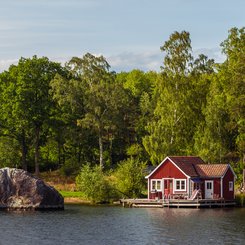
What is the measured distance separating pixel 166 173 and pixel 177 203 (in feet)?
17.3

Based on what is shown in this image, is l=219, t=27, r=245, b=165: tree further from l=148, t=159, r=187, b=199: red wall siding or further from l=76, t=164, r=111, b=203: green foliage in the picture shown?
l=76, t=164, r=111, b=203: green foliage

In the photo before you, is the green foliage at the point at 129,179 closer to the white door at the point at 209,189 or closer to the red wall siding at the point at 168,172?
the red wall siding at the point at 168,172

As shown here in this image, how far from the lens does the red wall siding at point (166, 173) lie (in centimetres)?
7956

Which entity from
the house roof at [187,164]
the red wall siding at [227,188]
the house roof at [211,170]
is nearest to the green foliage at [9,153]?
the house roof at [187,164]

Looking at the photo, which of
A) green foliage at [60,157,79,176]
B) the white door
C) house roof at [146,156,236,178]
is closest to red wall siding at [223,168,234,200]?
house roof at [146,156,236,178]

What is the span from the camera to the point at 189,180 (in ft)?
259

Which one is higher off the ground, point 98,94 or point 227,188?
point 98,94

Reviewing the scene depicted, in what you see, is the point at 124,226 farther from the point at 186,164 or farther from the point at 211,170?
the point at 211,170

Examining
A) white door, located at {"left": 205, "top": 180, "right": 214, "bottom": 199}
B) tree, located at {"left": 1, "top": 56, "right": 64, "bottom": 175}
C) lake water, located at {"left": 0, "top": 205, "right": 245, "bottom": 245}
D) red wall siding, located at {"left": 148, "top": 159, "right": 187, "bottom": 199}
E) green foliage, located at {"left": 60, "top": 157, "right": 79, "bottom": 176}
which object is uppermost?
tree, located at {"left": 1, "top": 56, "right": 64, "bottom": 175}

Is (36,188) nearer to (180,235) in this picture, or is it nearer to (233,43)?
(180,235)

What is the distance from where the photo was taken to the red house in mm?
Answer: 79062

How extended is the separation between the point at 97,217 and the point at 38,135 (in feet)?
135

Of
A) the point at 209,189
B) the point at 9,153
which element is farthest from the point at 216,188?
the point at 9,153

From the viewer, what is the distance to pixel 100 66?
10019cm
